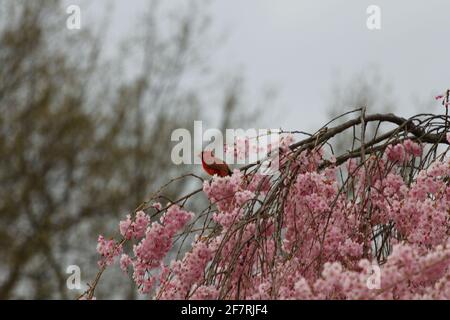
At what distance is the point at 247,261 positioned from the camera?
232cm

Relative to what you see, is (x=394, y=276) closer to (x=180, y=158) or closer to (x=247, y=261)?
(x=247, y=261)

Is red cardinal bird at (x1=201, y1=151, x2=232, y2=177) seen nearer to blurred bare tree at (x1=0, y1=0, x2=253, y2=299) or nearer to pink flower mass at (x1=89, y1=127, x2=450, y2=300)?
pink flower mass at (x1=89, y1=127, x2=450, y2=300)

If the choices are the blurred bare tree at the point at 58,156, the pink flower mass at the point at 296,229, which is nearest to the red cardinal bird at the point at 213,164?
the pink flower mass at the point at 296,229

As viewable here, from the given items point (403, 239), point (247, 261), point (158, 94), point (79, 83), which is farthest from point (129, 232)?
point (158, 94)

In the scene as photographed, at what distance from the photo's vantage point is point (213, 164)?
317cm

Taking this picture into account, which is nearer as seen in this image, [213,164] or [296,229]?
[296,229]

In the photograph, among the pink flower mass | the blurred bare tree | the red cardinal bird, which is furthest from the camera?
the blurred bare tree

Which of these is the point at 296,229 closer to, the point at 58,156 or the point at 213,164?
the point at 213,164

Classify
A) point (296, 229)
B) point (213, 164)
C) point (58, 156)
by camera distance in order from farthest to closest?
point (58, 156), point (213, 164), point (296, 229)

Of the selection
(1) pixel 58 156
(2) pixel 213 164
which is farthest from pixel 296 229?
(1) pixel 58 156

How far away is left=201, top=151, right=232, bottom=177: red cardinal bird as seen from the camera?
3109 millimetres

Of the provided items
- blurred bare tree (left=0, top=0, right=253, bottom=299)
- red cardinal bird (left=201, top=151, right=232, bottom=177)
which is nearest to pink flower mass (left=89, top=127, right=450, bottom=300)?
red cardinal bird (left=201, top=151, right=232, bottom=177)
